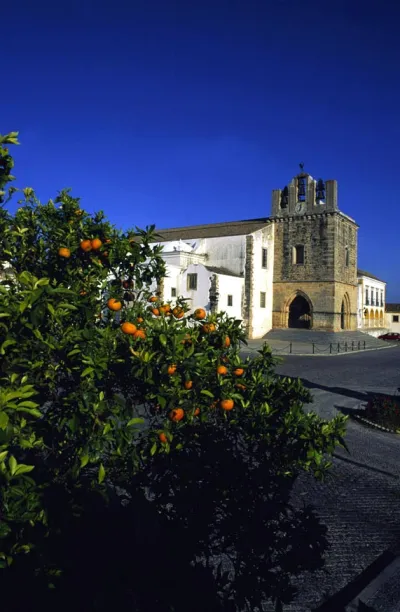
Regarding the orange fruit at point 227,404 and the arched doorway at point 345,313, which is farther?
the arched doorway at point 345,313

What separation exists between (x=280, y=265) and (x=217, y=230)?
6253 millimetres

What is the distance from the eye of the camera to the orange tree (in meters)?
2.41

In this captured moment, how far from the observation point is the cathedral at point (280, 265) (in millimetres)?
33969

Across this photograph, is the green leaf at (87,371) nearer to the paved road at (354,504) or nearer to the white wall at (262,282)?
the paved road at (354,504)

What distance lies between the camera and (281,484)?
11.4 feet

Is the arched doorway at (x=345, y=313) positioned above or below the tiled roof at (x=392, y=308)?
below

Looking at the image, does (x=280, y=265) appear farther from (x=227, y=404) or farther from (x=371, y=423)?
(x=227, y=404)

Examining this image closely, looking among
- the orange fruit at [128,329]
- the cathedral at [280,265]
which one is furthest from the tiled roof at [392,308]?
the orange fruit at [128,329]

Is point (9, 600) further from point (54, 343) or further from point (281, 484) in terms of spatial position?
point (281, 484)

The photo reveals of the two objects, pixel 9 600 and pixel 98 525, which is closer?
pixel 9 600

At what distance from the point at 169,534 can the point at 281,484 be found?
953 mm

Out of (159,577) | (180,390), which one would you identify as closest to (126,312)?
(180,390)

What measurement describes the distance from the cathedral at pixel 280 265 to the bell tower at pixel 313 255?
0.07 metres

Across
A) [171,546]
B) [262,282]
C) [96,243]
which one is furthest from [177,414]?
[262,282]
